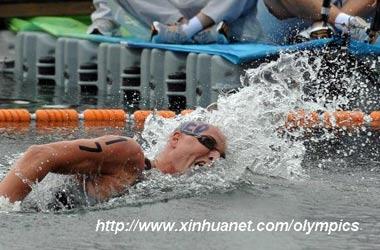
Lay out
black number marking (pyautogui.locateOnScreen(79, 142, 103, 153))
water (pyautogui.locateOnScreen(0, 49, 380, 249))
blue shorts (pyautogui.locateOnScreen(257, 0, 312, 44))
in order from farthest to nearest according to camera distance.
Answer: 1. blue shorts (pyautogui.locateOnScreen(257, 0, 312, 44))
2. black number marking (pyautogui.locateOnScreen(79, 142, 103, 153))
3. water (pyautogui.locateOnScreen(0, 49, 380, 249))

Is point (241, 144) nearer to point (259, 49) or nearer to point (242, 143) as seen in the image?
point (242, 143)

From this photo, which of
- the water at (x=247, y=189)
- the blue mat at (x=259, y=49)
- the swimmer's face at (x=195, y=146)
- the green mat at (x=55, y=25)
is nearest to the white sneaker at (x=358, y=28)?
the blue mat at (x=259, y=49)

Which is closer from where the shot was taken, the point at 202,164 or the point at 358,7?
the point at 202,164

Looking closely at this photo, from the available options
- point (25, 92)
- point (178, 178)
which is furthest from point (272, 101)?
point (25, 92)

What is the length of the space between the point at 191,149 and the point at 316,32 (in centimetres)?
532

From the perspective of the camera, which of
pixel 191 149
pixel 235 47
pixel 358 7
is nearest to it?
pixel 191 149

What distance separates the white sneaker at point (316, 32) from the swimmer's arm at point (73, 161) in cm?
558

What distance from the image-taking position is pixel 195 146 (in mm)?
8328

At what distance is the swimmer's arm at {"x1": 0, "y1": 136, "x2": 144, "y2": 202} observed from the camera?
7.51 meters

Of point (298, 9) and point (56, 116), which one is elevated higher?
point (298, 9)

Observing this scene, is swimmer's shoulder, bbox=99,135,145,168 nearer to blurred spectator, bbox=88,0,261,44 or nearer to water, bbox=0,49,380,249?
water, bbox=0,49,380,249

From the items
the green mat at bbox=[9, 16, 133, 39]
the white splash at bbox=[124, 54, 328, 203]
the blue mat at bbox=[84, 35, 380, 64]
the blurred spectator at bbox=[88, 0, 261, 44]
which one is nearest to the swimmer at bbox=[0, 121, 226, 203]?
the white splash at bbox=[124, 54, 328, 203]

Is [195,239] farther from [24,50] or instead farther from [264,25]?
[24,50]

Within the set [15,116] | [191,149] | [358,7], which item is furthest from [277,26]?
[191,149]
